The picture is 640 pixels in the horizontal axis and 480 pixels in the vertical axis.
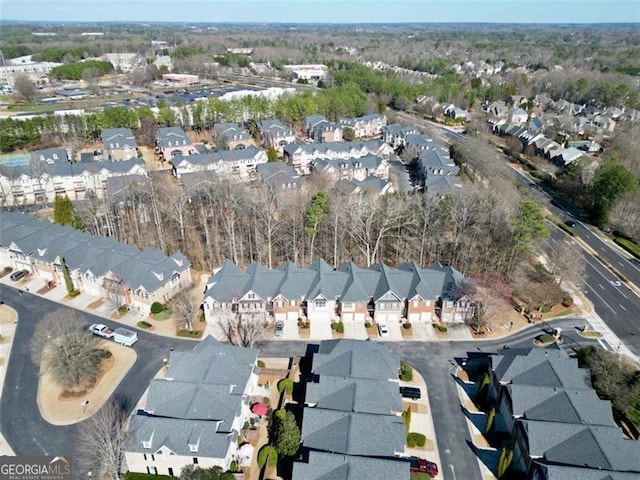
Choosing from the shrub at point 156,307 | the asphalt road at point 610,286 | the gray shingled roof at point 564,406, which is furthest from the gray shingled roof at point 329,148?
the gray shingled roof at point 564,406

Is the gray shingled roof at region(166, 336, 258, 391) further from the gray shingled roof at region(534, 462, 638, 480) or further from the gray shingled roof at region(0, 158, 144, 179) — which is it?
the gray shingled roof at region(0, 158, 144, 179)

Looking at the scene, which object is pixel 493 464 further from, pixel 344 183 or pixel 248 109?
pixel 248 109

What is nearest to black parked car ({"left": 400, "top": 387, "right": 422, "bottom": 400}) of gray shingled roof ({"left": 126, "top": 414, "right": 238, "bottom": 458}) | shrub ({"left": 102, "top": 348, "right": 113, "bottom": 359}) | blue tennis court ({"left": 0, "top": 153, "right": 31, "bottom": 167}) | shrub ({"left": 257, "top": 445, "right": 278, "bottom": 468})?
shrub ({"left": 257, "top": 445, "right": 278, "bottom": 468})

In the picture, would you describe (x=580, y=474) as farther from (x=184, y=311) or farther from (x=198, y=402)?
(x=184, y=311)

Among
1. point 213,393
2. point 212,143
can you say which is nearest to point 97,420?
point 213,393

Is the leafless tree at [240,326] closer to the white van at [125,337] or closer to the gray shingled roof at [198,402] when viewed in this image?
the gray shingled roof at [198,402]
